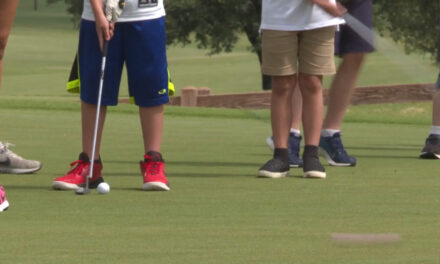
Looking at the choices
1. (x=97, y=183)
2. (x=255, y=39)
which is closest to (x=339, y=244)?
(x=97, y=183)

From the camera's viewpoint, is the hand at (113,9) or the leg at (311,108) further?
the leg at (311,108)

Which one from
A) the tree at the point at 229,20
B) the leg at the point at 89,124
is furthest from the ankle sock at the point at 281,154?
the tree at the point at 229,20

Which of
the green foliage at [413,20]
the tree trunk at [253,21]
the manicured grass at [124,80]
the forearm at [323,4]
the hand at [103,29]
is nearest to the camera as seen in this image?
the hand at [103,29]

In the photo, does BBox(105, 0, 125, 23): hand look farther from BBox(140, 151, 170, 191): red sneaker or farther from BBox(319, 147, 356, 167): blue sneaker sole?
BBox(319, 147, 356, 167): blue sneaker sole

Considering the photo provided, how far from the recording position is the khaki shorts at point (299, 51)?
679 cm

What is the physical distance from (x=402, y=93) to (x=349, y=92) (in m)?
10.1

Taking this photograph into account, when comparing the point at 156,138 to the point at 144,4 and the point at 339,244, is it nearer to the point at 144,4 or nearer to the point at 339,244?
the point at 144,4

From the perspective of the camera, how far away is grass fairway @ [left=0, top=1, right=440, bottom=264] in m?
4.09

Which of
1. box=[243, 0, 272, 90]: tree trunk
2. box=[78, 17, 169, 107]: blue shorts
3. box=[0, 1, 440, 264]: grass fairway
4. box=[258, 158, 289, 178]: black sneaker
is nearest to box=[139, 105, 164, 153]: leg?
box=[78, 17, 169, 107]: blue shorts

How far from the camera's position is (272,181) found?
6.43 meters

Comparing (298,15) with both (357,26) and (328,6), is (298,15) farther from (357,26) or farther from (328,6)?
(357,26)

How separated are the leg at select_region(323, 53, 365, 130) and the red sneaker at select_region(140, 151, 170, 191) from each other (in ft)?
6.25

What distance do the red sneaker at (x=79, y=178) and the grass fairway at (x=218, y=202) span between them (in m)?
0.09

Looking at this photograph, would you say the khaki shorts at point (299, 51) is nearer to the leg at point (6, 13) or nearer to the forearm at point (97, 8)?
the forearm at point (97, 8)
